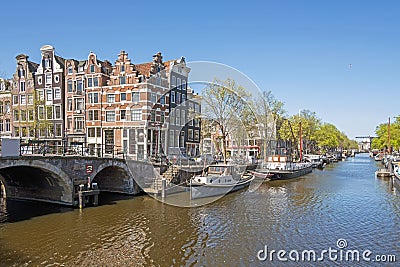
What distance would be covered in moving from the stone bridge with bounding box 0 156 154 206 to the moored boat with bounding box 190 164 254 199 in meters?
5.30

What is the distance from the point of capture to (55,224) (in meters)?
19.5

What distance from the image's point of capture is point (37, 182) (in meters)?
26.0

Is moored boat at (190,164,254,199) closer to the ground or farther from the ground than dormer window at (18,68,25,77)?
closer to the ground

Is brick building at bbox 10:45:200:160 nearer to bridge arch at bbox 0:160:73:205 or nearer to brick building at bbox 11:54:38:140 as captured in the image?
brick building at bbox 11:54:38:140

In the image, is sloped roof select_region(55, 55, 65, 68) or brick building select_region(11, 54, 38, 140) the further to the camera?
sloped roof select_region(55, 55, 65, 68)

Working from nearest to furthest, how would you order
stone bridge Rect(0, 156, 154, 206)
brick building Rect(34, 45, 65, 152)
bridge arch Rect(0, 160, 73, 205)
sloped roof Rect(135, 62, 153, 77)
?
stone bridge Rect(0, 156, 154, 206) → bridge arch Rect(0, 160, 73, 205) → sloped roof Rect(135, 62, 153, 77) → brick building Rect(34, 45, 65, 152)

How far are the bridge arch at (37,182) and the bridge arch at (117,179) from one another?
4.26 m

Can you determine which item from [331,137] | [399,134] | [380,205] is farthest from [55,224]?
[331,137]

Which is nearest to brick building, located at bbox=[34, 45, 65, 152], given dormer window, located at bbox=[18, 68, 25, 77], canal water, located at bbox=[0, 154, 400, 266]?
dormer window, located at bbox=[18, 68, 25, 77]

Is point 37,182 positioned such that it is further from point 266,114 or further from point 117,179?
point 266,114

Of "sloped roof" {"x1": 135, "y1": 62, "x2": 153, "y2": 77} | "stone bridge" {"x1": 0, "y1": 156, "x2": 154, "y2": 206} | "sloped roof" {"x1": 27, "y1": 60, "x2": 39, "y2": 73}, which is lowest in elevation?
"stone bridge" {"x1": 0, "y1": 156, "x2": 154, "y2": 206}

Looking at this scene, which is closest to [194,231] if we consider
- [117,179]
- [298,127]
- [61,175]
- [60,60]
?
[61,175]

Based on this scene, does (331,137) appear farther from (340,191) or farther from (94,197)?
(94,197)

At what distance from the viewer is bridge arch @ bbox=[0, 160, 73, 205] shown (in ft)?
75.5
